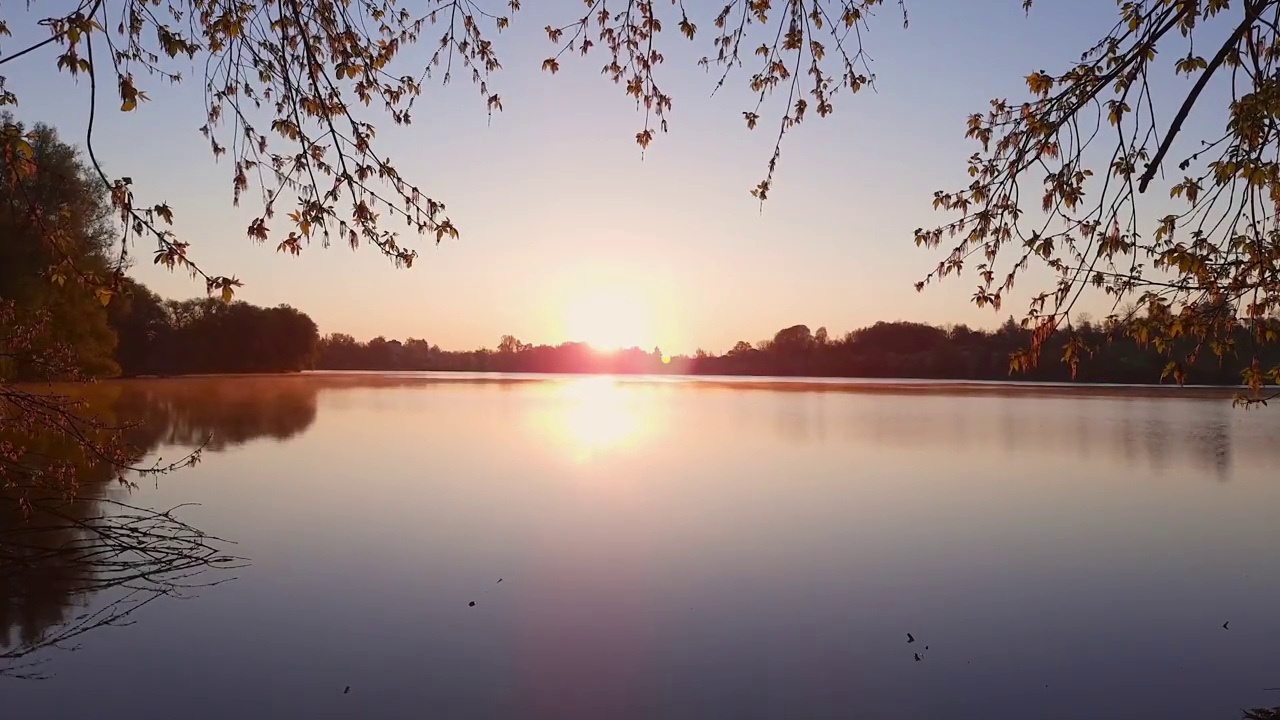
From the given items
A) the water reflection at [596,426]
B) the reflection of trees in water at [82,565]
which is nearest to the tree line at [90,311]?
the reflection of trees in water at [82,565]

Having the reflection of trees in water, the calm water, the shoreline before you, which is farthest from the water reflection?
the shoreline

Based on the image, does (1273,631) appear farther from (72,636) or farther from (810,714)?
(72,636)

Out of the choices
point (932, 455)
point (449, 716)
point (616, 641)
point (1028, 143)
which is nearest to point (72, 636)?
point (449, 716)

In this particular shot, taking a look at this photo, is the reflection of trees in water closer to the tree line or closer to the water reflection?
the tree line

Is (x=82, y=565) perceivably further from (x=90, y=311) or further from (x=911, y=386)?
(x=911, y=386)

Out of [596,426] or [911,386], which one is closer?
[596,426]

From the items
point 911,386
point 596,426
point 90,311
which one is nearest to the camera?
point 596,426

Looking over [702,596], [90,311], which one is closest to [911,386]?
[90,311]

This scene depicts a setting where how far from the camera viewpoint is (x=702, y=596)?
621 centimetres

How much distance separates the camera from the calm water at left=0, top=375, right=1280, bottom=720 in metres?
4.40

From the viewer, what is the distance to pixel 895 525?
904 cm

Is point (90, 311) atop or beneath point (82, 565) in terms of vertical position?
atop

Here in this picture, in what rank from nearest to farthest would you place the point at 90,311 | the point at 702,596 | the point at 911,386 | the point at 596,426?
the point at 702,596 < the point at 596,426 < the point at 90,311 < the point at 911,386

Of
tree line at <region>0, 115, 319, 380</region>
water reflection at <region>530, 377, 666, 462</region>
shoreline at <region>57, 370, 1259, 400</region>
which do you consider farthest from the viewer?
shoreline at <region>57, 370, 1259, 400</region>
